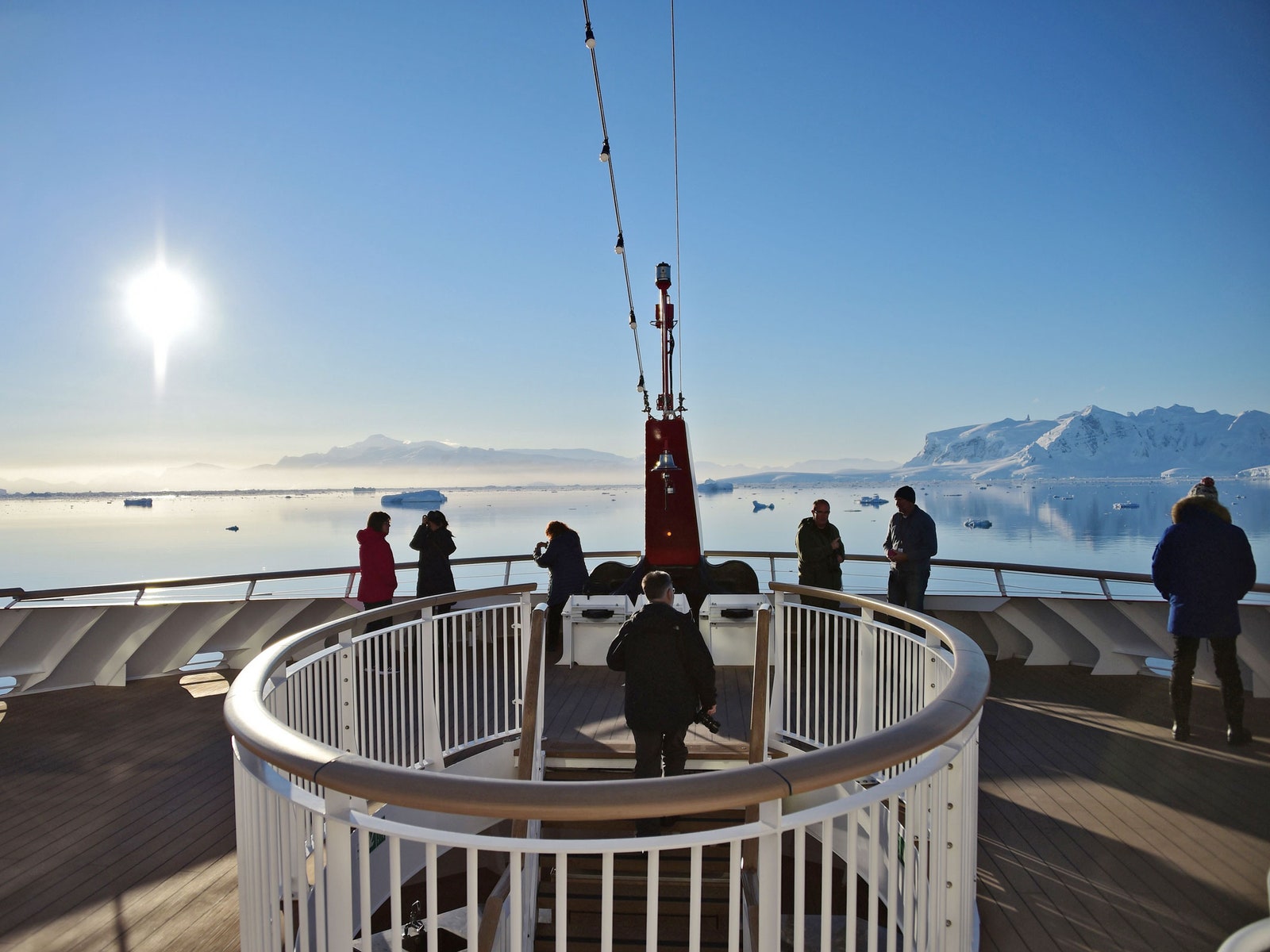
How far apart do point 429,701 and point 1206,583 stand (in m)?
4.90

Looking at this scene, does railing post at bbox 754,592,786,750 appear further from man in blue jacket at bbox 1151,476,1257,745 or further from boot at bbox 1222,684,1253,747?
boot at bbox 1222,684,1253,747

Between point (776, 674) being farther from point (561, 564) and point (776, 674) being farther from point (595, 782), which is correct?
point (595, 782)

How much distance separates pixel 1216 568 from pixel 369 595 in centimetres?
642

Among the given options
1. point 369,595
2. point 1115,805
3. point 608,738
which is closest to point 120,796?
point 369,595

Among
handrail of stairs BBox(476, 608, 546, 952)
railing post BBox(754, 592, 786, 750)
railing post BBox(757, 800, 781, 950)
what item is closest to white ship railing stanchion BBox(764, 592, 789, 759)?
railing post BBox(754, 592, 786, 750)

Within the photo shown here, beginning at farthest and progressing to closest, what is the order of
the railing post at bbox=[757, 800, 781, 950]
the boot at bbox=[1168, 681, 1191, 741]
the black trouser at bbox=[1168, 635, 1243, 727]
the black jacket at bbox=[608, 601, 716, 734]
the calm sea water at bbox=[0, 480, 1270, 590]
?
the calm sea water at bbox=[0, 480, 1270, 590] < the boot at bbox=[1168, 681, 1191, 741] < the black trouser at bbox=[1168, 635, 1243, 727] < the black jacket at bbox=[608, 601, 716, 734] < the railing post at bbox=[757, 800, 781, 950]

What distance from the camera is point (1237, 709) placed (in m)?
4.59

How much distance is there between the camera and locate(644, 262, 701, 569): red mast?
797 centimetres

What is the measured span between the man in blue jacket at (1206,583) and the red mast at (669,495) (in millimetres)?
4283

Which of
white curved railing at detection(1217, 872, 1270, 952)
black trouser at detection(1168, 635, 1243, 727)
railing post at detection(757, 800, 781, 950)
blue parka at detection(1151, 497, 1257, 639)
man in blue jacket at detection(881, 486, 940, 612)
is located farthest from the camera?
man in blue jacket at detection(881, 486, 940, 612)

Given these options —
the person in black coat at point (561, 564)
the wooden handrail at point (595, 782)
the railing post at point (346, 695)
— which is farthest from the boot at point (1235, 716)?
the railing post at point (346, 695)

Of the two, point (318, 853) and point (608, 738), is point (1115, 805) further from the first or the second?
point (318, 853)

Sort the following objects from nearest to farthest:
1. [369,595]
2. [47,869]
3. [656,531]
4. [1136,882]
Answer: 1. [1136,882]
2. [47,869]
3. [369,595]
4. [656,531]

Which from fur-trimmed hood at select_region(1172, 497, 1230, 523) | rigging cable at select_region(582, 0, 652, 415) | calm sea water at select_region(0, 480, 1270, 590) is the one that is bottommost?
calm sea water at select_region(0, 480, 1270, 590)
